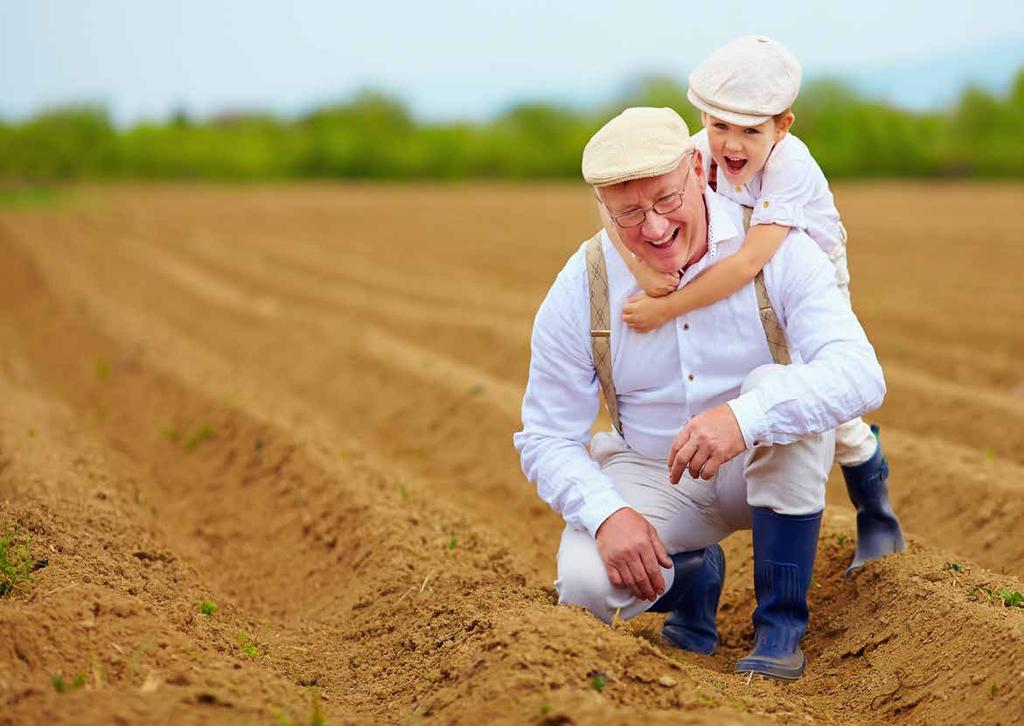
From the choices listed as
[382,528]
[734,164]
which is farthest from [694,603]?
[382,528]

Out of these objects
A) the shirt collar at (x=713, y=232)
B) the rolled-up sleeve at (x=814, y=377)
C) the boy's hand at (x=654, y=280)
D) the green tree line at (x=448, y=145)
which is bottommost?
the green tree line at (x=448, y=145)

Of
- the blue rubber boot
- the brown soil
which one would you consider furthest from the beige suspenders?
the brown soil

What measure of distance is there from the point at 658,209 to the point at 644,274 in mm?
255

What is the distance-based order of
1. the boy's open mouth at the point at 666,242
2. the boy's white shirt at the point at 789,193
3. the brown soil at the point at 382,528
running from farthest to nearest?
the boy's white shirt at the point at 789,193, the boy's open mouth at the point at 666,242, the brown soil at the point at 382,528

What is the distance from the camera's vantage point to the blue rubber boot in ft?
13.3

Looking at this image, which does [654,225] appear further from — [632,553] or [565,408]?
[632,553]

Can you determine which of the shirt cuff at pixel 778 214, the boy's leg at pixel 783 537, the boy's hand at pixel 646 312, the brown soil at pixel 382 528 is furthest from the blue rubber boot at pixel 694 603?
the shirt cuff at pixel 778 214

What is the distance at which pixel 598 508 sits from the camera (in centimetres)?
373

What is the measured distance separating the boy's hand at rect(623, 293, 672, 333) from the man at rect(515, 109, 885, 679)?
57 millimetres

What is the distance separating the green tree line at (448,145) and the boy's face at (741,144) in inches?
1750

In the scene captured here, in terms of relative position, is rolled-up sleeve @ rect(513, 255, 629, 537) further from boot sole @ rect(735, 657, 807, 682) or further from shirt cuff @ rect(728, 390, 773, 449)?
boot sole @ rect(735, 657, 807, 682)

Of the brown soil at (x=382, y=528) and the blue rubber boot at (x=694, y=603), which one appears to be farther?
the blue rubber boot at (x=694, y=603)

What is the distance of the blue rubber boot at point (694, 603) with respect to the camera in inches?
159

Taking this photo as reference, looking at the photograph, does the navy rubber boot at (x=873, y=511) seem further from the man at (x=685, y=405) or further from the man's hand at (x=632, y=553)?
the man's hand at (x=632, y=553)
